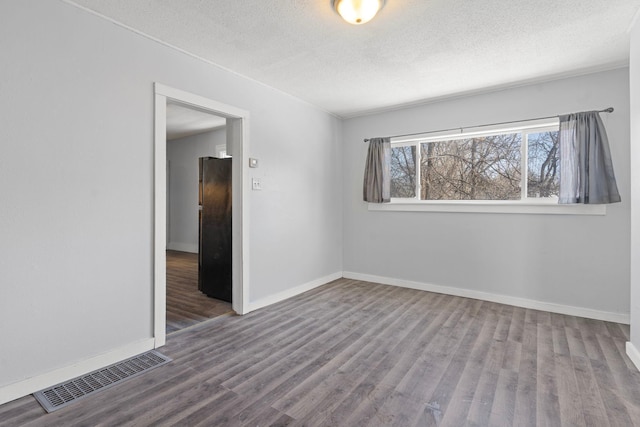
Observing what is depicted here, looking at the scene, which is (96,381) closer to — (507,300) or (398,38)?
(398,38)

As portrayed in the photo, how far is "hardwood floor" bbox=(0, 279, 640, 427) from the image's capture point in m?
1.66

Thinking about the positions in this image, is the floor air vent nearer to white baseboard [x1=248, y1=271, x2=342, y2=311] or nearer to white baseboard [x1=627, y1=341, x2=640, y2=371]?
white baseboard [x1=248, y1=271, x2=342, y2=311]

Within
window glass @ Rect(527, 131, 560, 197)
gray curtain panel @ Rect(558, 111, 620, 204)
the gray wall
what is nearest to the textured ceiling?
the gray wall

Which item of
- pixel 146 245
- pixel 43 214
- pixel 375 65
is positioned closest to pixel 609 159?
pixel 375 65

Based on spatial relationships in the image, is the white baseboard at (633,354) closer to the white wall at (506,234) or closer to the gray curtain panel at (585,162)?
the white wall at (506,234)

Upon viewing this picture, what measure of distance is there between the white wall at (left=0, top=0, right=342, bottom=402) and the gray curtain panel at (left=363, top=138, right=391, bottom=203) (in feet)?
7.64

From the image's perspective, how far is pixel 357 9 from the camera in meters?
1.94

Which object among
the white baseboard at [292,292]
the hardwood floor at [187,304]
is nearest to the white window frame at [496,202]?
the white baseboard at [292,292]

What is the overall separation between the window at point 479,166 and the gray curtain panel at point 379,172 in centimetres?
20

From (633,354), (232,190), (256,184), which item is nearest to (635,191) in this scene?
(633,354)

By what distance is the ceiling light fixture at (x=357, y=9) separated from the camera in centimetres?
192

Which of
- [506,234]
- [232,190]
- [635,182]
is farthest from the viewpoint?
[506,234]

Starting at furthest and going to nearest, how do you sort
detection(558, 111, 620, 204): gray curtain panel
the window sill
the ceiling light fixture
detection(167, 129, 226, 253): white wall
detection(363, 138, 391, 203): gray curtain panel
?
detection(167, 129, 226, 253): white wall
detection(363, 138, 391, 203): gray curtain panel
the window sill
detection(558, 111, 620, 204): gray curtain panel
the ceiling light fixture

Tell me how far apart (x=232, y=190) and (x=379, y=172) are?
2062 millimetres
